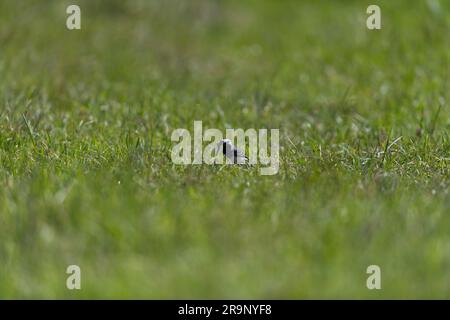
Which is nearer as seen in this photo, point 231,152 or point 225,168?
point 225,168

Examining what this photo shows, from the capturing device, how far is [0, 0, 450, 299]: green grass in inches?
108

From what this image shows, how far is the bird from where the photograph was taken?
3.97m

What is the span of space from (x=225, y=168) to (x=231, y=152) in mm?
195

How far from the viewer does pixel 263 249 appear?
2.84 metres

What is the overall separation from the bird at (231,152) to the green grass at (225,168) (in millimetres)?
135

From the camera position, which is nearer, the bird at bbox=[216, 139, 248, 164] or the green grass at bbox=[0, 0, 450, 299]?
the green grass at bbox=[0, 0, 450, 299]

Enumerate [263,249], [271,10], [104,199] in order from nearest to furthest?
[263,249] → [104,199] → [271,10]

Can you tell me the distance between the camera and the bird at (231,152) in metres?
3.97

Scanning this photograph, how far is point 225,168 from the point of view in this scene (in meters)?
3.85

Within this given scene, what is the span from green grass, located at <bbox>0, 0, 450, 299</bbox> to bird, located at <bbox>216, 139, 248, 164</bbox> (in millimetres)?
135

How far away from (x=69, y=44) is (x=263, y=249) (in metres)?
4.58

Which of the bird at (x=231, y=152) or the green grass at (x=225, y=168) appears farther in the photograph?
the bird at (x=231, y=152)
